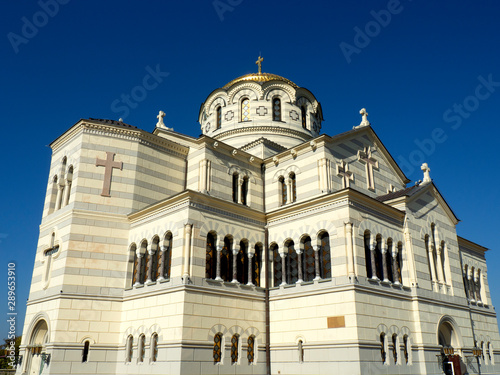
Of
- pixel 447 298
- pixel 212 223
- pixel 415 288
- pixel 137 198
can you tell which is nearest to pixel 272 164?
pixel 212 223

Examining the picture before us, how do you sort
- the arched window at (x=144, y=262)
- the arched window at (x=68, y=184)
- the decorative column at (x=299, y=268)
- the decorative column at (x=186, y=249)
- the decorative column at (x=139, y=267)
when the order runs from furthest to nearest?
the arched window at (x=68, y=184)
the arched window at (x=144, y=262)
the decorative column at (x=139, y=267)
the decorative column at (x=299, y=268)
the decorative column at (x=186, y=249)

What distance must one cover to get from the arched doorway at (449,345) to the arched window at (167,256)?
14.4 metres

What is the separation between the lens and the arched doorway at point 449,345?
22.7m

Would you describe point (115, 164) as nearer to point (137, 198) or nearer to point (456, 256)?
point (137, 198)

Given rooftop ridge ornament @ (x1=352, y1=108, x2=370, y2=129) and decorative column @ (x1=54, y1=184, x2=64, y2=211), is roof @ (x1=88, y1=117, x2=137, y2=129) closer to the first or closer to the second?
decorative column @ (x1=54, y1=184, x2=64, y2=211)

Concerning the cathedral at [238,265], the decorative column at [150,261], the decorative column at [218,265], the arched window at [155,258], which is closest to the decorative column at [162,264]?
the cathedral at [238,265]

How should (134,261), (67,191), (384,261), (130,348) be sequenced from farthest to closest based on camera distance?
(67,191) → (134,261) → (384,261) → (130,348)

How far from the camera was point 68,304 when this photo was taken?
69.3ft

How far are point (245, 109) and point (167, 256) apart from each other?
14835mm

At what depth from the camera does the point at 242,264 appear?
75.5 ft

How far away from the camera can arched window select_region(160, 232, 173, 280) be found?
69.5 ft

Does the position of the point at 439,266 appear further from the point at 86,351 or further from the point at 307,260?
the point at 86,351

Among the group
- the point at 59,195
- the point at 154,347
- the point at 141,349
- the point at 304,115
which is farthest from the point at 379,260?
the point at 59,195

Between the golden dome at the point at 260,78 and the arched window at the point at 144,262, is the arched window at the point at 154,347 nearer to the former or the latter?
the arched window at the point at 144,262
